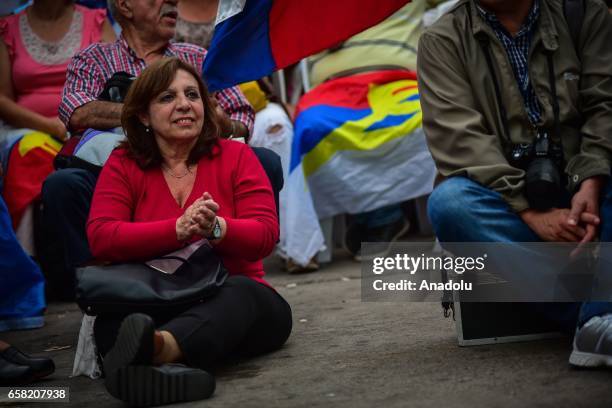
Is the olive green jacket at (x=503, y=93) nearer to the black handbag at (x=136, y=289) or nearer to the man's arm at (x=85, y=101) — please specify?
the black handbag at (x=136, y=289)

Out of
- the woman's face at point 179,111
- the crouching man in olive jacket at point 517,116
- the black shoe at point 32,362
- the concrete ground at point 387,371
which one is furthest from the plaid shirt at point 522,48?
the black shoe at point 32,362

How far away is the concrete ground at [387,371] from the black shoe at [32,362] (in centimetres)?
5

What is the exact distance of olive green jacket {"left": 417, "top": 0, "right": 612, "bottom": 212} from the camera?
3270mm

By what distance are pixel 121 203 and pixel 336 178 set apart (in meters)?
2.85

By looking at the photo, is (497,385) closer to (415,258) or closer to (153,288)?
(153,288)

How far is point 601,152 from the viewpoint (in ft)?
10.5

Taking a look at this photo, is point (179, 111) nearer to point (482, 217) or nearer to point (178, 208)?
point (178, 208)

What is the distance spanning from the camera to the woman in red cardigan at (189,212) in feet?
10.4

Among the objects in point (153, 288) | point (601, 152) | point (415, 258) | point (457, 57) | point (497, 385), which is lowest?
point (415, 258)

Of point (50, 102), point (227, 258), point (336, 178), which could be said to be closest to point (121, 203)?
point (227, 258)

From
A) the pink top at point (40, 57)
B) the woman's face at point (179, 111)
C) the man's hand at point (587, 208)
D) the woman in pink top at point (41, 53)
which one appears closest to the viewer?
the man's hand at point (587, 208)

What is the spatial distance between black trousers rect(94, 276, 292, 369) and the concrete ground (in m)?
0.08

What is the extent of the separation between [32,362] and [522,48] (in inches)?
81.9

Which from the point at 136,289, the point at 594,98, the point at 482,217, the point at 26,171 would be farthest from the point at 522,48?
the point at 26,171
